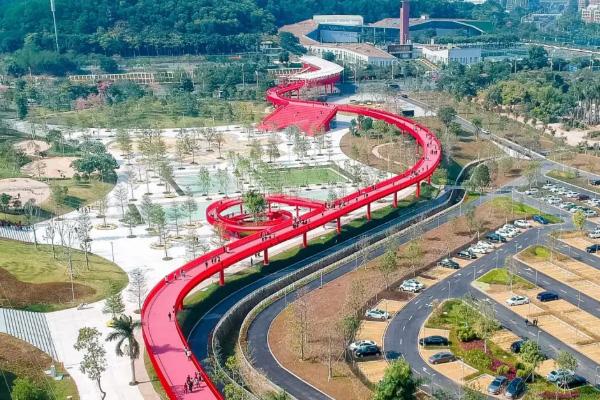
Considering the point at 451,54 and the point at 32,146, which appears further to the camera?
the point at 451,54

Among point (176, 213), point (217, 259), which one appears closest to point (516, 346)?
point (217, 259)

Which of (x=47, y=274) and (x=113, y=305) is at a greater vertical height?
(x=113, y=305)

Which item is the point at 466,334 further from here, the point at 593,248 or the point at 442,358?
the point at 593,248

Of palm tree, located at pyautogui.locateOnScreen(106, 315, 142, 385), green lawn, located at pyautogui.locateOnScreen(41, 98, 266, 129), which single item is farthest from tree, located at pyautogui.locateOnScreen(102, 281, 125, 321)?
green lawn, located at pyautogui.locateOnScreen(41, 98, 266, 129)

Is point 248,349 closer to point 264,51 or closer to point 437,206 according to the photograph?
point 437,206

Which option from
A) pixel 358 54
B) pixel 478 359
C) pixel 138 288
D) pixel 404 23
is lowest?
pixel 478 359

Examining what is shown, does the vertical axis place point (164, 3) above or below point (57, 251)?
above

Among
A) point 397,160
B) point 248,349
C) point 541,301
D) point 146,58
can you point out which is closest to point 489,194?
point 397,160

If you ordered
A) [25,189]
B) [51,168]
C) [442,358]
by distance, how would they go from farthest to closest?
[51,168], [25,189], [442,358]
